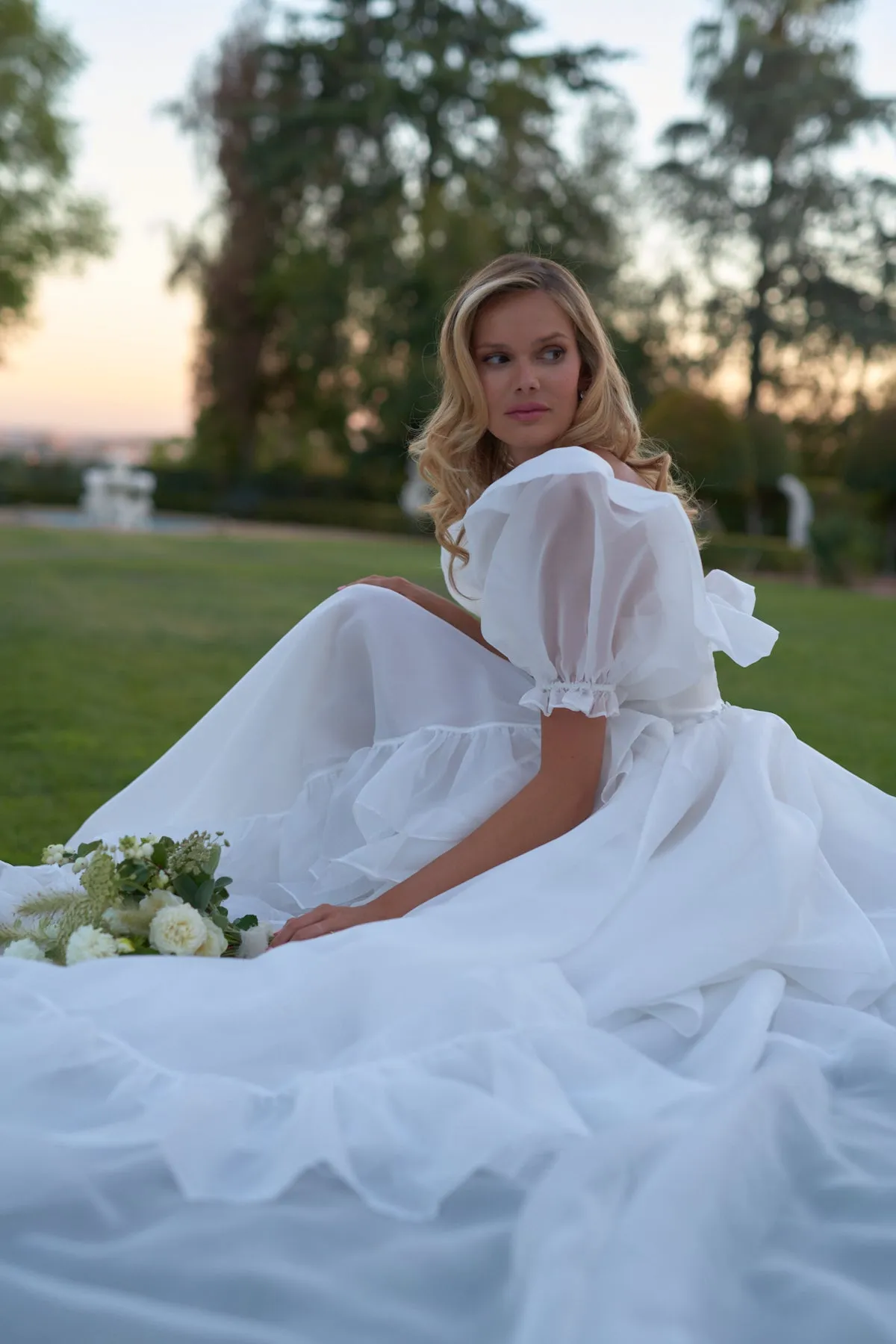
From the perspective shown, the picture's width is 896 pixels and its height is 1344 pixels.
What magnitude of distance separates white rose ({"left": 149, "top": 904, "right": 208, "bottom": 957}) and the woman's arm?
0.16m

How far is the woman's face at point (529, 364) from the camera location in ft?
8.25

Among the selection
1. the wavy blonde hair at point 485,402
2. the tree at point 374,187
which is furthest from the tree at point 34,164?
the wavy blonde hair at point 485,402

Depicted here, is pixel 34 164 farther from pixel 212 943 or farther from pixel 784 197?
pixel 212 943

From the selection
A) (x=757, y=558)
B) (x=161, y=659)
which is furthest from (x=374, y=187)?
(x=161, y=659)

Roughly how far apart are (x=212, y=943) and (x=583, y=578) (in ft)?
3.02

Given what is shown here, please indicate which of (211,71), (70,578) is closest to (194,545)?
(70,578)

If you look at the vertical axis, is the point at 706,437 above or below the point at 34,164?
below

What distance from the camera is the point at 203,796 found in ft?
9.50

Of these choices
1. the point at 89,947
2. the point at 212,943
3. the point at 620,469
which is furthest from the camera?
the point at 620,469

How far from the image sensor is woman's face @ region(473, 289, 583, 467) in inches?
99.0

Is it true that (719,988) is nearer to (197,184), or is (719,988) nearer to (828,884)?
(828,884)

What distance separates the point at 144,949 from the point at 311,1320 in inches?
35.4

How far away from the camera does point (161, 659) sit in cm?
811

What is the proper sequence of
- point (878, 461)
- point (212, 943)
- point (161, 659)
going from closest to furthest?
1. point (212, 943)
2. point (161, 659)
3. point (878, 461)
